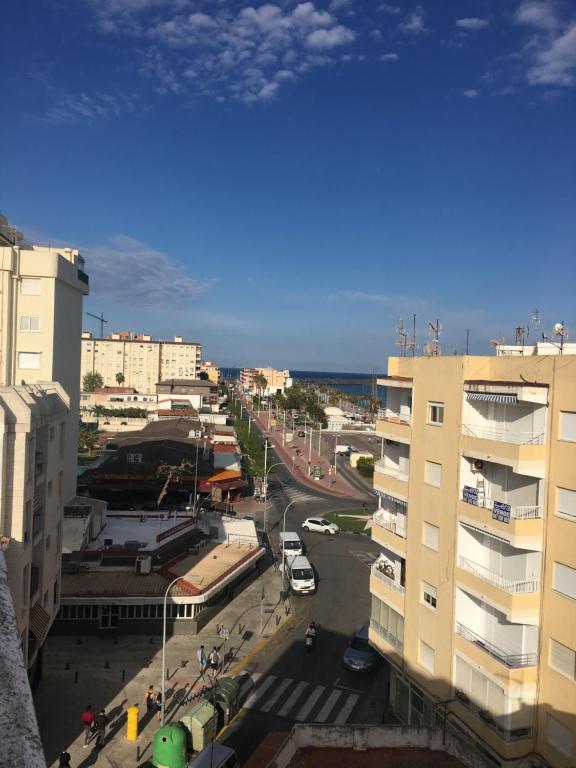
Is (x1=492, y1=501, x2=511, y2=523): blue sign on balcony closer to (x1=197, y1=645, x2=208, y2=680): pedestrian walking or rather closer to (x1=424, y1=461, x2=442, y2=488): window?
(x1=424, y1=461, x2=442, y2=488): window

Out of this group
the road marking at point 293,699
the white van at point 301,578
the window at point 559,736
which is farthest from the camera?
the white van at point 301,578

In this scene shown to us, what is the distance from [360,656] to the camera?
27859 mm

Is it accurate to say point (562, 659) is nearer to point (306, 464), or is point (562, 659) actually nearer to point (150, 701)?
point (150, 701)

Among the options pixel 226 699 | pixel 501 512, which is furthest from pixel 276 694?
pixel 501 512

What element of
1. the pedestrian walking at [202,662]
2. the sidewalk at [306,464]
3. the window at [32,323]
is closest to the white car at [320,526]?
the sidewalk at [306,464]

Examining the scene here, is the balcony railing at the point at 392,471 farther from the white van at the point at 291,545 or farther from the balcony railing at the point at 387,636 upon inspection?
the white van at the point at 291,545

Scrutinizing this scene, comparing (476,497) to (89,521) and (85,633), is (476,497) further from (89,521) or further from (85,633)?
(89,521)

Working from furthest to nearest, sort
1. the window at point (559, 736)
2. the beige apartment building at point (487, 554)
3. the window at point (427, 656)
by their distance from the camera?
1. the window at point (427, 656)
2. the beige apartment building at point (487, 554)
3. the window at point (559, 736)

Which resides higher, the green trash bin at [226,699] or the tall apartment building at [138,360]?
the tall apartment building at [138,360]

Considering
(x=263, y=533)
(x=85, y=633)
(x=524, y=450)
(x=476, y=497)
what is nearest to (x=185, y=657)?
(x=85, y=633)

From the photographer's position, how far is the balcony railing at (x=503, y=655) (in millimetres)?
16906

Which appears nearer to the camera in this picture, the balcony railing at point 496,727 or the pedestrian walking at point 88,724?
the balcony railing at point 496,727

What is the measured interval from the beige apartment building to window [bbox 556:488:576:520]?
3cm

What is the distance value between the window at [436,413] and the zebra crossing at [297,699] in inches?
479
